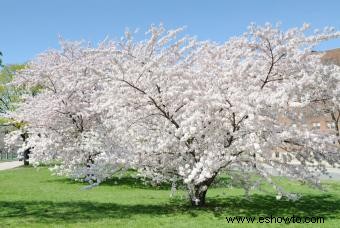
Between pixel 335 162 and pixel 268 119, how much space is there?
2516 mm

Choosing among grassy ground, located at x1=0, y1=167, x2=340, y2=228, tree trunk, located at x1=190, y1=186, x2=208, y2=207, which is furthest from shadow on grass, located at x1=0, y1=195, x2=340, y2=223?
tree trunk, located at x1=190, y1=186, x2=208, y2=207

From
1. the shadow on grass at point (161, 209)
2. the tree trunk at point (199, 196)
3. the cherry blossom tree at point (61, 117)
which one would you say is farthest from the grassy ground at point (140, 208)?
the cherry blossom tree at point (61, 117)

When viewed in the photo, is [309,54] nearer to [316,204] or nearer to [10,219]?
[316,204]

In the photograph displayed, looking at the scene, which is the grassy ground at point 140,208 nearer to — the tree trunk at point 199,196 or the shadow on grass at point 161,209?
the shadow on grass at point 161,209

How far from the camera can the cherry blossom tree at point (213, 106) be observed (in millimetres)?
11117

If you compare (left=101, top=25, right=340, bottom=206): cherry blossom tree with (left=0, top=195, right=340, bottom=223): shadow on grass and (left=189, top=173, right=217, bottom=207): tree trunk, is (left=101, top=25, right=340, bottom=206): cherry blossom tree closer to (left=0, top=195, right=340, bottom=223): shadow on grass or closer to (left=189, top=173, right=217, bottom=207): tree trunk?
(left=189, top=173, right=217, bottom=207): tree trunk

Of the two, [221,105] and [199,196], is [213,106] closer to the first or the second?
[221,105]

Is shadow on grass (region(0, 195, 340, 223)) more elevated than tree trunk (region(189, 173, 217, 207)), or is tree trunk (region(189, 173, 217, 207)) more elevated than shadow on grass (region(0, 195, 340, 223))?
tree trunk (region(189, 173, 217, 207))

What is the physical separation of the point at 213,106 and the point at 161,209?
3781 mm

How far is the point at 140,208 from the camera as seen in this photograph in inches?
540

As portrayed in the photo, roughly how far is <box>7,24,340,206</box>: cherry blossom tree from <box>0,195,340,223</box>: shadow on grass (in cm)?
85

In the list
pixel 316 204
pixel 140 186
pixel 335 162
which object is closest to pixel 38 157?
pixel 140 186

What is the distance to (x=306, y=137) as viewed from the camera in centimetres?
1069

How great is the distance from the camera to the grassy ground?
1110 cm
